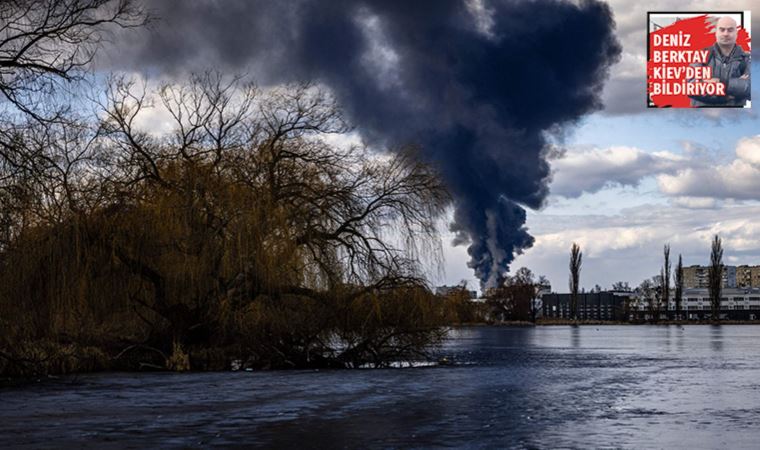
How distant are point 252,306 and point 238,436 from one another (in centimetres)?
1789

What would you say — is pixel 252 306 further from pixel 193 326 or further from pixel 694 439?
pixel 694 439

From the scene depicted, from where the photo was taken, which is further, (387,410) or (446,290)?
(446,290)

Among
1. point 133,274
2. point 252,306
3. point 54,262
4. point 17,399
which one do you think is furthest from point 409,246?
point 17,399

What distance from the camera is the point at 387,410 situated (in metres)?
24.0

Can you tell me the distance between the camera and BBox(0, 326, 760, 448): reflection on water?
62.5 ft

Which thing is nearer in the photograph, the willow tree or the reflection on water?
the reflection on water

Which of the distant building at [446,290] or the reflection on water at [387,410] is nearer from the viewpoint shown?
the reflection on water at [387,410]

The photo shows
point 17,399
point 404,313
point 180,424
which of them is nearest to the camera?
point 180,424

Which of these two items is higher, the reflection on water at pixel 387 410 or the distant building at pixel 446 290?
the distant building at pixel 446 290

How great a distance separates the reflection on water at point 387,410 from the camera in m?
19.1

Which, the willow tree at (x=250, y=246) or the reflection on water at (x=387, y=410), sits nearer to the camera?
the reflection on water at (x=387, y=410)

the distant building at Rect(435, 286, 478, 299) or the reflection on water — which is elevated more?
the distant building at Rect(435, 286, 478, 299)

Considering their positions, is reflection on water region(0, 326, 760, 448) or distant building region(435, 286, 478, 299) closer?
reflection on water region(0, 326, 760, 448)

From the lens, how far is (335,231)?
129 feet
